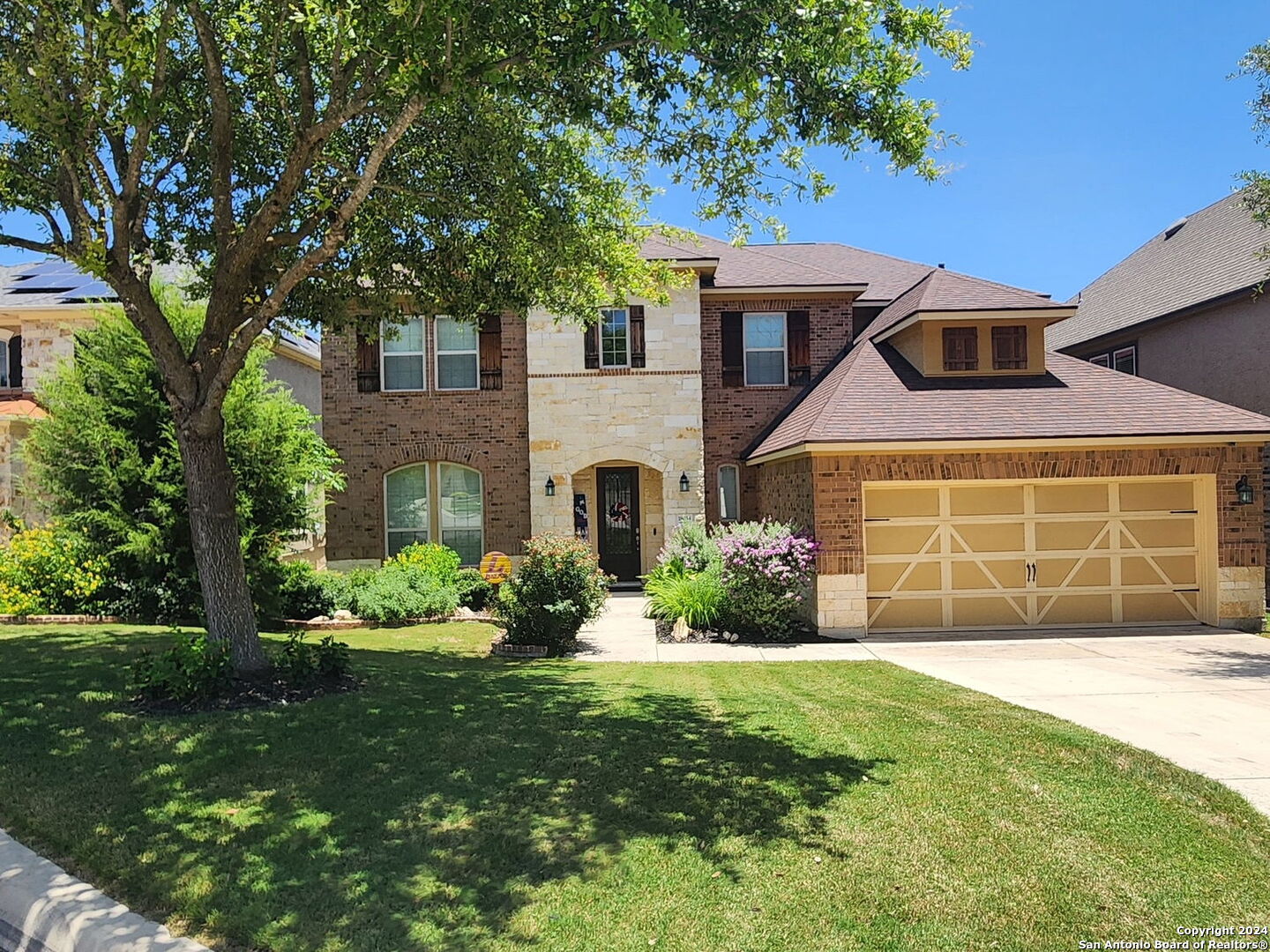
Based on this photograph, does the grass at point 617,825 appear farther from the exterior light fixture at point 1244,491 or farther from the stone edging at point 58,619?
the exterior light fixture at point 1244,491

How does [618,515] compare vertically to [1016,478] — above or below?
below

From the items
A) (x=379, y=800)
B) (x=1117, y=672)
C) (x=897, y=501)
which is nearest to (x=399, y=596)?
(x=897, y=501)

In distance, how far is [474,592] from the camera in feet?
50.8

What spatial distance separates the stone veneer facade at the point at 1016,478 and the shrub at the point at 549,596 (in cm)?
363

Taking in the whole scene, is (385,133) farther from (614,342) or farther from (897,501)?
(614,342)

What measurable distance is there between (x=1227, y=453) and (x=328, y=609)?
563 inches

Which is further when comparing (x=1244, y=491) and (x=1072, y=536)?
(x=1072, y=536)

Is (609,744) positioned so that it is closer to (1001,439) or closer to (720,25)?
(720,25)

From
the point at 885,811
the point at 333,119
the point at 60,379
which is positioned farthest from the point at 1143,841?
the point at 60,379

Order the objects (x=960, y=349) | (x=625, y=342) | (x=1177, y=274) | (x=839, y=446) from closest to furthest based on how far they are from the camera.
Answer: (x=839, y=446)
(x=960, y=349)
(x=625, y=342)
(x=1177, y=274)

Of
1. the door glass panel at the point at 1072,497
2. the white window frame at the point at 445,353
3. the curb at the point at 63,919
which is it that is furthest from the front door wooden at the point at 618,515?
the curb at the point at 63,919

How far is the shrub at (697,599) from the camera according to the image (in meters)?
13.2

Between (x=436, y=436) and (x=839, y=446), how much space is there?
9.17 metres

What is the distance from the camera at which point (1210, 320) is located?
1761cm
